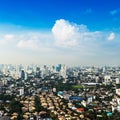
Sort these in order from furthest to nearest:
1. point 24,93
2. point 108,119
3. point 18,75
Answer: point 18,75
point 24,93
point 108,119

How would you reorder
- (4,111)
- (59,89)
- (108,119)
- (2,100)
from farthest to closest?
(59,89)
(2,100)
(4,111)
(108,119)

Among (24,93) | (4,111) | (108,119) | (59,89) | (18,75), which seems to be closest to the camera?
(108,119)

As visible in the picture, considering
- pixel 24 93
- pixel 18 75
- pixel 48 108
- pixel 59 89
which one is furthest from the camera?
pixel 18 75

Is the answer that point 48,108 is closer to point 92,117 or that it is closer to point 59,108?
point 59,108

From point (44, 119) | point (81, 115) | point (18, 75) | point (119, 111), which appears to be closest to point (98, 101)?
point (119, 111)

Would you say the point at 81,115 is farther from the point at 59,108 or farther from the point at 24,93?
the point at 24,93

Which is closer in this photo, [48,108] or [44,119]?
[44,119]

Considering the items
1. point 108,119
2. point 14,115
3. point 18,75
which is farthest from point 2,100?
point 18,75

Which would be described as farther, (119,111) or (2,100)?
(2,100)
